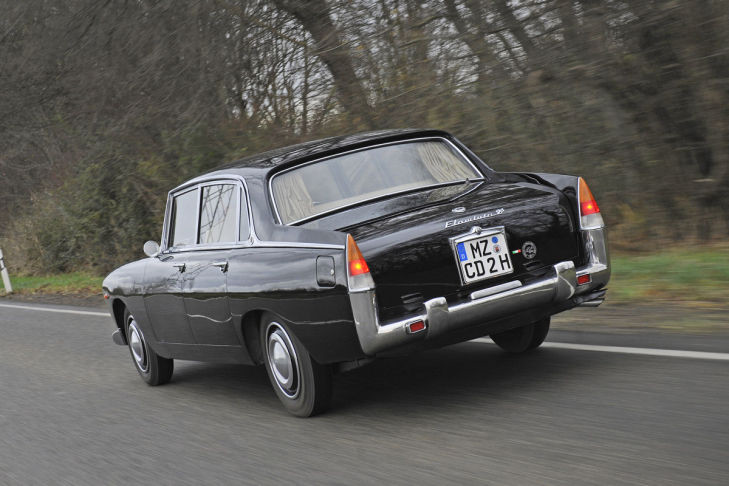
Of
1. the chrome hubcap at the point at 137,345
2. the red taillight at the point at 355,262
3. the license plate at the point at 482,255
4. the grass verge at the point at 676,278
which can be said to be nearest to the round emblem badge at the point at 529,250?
the license plate at the point at 482,255

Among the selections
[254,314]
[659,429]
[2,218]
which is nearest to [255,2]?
[254,314]

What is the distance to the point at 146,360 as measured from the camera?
7488 mm

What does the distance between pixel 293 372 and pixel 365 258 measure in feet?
3.38

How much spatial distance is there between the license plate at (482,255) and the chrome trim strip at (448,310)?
130 mm

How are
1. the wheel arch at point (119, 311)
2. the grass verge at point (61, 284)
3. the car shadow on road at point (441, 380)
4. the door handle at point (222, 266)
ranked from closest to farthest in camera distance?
the car shadow on road at point (441, 380) < the door handle at point (222, 266) < the wheel arch at point (119, 311) < the grass verge at point (61, 284)

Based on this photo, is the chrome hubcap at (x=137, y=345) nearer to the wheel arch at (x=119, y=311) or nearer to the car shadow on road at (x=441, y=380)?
the wheel arch at (x=119, y=311)

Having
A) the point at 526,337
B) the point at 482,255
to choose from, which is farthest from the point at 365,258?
the point at 526,337

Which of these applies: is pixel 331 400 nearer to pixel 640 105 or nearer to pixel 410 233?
pixel 410 233

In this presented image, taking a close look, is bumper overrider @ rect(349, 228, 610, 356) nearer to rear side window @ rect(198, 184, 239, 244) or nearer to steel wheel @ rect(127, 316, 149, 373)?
rear side window @ rect(198, 184, 239, 244)

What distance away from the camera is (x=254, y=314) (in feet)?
18.4

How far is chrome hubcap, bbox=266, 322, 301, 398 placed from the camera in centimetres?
Result: 532

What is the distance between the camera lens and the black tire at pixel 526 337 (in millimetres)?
6211

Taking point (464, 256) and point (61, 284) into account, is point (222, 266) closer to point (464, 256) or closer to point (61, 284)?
point (464, 256)

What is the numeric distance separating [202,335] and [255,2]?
35.7 ft
